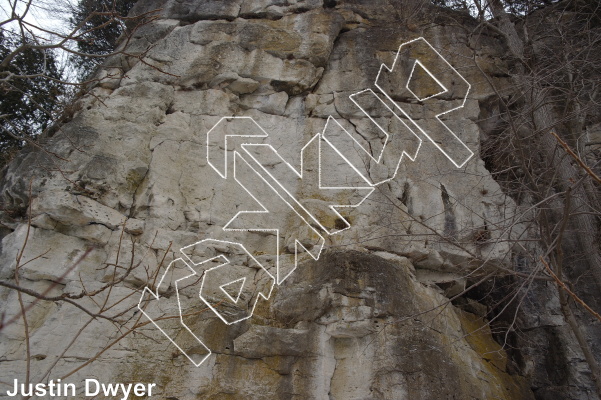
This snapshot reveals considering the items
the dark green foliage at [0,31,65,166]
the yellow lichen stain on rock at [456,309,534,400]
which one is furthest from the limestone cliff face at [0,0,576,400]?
the dark green foliage at [0,31,65,166]

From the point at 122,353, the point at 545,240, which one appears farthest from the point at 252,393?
the point at 545,240

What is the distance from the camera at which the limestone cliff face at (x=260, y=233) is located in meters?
3.63

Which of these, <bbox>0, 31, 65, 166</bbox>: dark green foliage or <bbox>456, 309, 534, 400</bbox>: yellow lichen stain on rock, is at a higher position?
<bbox>0, 31, 65, 166</bbox>: dark green foliage

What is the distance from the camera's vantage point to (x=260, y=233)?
14.9 feet

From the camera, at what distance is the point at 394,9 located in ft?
20.5

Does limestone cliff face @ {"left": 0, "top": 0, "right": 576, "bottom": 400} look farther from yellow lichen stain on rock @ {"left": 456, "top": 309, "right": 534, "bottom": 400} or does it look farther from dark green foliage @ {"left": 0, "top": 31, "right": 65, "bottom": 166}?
dark green foliage @ {"left": 0, "top": 31, "right": 65, "bottom": 166}

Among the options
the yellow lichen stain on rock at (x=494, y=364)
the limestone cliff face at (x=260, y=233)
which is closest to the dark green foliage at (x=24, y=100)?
the limestone cliff face at (x=260, y=233)

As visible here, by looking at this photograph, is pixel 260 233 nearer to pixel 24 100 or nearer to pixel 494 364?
pixel 494 364

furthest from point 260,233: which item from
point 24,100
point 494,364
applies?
point 24,100

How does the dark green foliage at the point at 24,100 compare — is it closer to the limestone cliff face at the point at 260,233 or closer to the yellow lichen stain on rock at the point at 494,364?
the limestone cliff face at the point at 260,233

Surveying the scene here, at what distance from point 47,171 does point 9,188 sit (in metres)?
0.36

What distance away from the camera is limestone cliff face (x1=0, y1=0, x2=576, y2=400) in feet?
11.9

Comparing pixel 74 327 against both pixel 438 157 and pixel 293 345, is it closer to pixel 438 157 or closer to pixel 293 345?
pixel 293 345

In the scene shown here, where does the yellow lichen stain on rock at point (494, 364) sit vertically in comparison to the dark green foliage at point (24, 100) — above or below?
below
